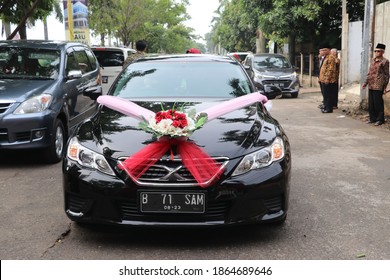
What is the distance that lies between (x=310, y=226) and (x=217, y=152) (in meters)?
1.26

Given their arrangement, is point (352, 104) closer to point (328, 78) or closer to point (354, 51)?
point (328, 78)

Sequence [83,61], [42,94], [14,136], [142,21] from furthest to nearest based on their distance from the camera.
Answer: [142,21], [83,61], [42,94], [14,136]

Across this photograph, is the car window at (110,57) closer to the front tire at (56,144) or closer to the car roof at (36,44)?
the car roof at (36,44)

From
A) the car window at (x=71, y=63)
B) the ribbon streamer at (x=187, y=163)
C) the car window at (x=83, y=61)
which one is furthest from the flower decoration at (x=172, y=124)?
the car window at (x=83, y=61)

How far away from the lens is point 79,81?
7664mm

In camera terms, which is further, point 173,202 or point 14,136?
point 14,136

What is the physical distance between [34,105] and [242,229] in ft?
11.6

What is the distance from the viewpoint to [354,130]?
953 cm

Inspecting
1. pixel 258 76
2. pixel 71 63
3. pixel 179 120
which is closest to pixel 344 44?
pixel 258 76

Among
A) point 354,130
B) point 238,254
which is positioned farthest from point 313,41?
point 238,254

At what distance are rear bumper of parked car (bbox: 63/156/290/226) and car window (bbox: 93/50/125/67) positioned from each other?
34.6 ft

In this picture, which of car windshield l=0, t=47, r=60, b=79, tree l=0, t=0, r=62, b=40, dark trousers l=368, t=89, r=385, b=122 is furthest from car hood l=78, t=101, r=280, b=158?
tree l=0, t=0, r=62, b=40

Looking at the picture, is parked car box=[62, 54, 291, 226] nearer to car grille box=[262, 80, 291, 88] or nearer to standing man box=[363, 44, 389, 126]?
standing man box=[363, 44, 389, 126]

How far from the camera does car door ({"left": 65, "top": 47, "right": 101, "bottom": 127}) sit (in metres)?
7.08
